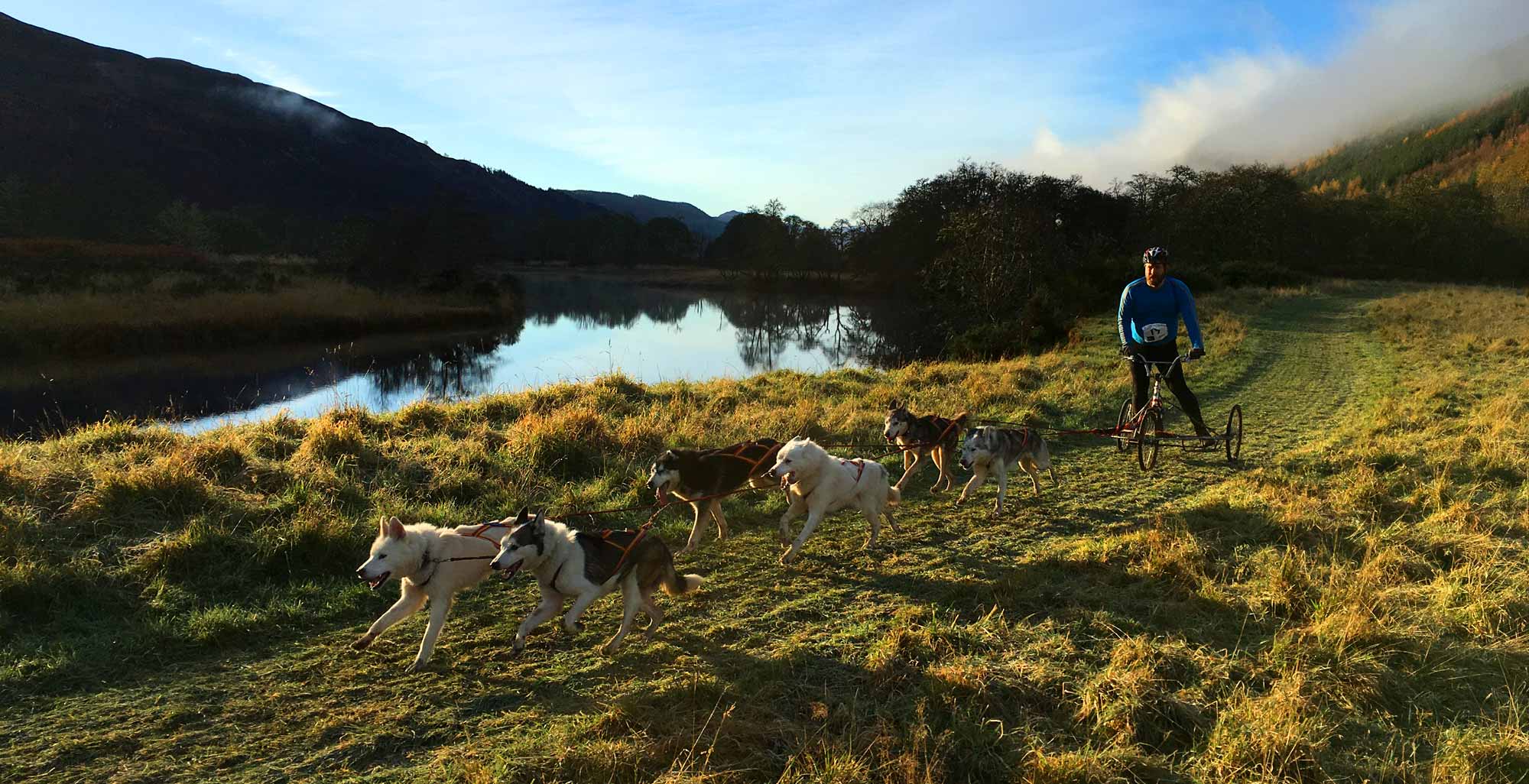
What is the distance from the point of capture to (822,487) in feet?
19.4

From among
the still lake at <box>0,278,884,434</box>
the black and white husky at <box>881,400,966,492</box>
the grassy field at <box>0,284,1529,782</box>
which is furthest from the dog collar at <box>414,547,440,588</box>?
the still lake at <box>0,278,884,434</box>

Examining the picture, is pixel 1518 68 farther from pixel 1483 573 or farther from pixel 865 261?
pixel 1483 573

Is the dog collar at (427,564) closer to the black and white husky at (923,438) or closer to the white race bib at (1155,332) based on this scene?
the black and white husky at (923,438)

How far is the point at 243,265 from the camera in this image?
48594 mm

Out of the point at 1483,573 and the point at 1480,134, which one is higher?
the point at 1480,134

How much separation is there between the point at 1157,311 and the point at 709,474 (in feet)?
18.6

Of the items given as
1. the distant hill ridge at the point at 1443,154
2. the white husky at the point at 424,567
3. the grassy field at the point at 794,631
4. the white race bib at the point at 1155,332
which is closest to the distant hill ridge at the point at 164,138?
the grassy field at the point at 794,631

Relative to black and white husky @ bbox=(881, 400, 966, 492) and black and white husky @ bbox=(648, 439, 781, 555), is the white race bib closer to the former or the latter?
black and white husky @ bbox=(881, 400, 966, 492)

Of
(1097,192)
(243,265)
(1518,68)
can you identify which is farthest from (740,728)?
(1518,68)

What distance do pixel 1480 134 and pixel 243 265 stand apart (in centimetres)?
19611

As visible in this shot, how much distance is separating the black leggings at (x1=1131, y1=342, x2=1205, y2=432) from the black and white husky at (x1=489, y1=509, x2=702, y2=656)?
6.53 meters

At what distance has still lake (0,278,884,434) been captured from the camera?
55.0 feet

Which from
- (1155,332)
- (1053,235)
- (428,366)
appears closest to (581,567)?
(1155,332)

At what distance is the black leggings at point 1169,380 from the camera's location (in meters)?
8.18
